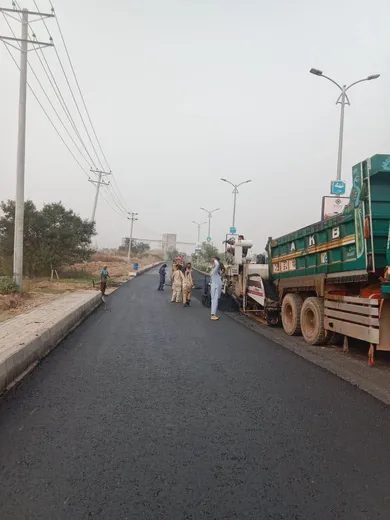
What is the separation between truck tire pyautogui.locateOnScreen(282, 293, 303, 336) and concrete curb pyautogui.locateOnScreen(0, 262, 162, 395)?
496cm

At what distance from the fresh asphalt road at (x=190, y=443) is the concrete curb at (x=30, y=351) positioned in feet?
0.59

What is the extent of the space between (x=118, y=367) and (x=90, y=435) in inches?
96.6

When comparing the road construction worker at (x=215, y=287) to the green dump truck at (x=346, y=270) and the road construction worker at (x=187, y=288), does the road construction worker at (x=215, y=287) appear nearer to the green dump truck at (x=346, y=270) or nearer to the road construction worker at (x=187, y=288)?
the green dump truck at (x=346, y=270)

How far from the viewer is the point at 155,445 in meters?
3.46

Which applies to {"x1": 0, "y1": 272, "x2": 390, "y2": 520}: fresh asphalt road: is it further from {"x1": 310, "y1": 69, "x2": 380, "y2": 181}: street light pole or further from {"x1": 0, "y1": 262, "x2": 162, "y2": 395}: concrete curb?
{"x1": 310, "y1": 69, "x2": 380, "y2": 181}: street light pole

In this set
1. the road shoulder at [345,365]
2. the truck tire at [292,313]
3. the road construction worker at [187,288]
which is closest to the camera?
the road shoulder at [345,365]

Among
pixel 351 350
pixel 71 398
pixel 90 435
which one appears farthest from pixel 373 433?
pixel 351 350

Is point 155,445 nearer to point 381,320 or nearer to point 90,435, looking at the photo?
point 90,435

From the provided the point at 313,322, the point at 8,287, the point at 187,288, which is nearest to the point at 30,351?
the point at 313,322

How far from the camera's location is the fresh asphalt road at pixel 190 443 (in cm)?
263

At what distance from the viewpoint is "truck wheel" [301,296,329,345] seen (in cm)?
809

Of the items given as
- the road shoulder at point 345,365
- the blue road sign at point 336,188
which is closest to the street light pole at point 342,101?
the blue road sign at point 336,188

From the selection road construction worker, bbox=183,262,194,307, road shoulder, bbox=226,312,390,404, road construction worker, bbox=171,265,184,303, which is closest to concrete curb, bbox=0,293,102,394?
road shoulder, bbox=226,312,390,404

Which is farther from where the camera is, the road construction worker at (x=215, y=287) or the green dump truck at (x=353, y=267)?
the road construction worker at (x=215, y=287)
